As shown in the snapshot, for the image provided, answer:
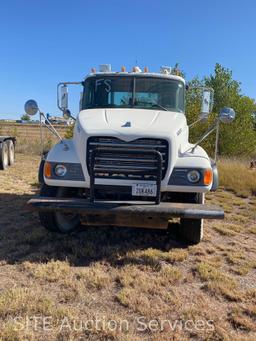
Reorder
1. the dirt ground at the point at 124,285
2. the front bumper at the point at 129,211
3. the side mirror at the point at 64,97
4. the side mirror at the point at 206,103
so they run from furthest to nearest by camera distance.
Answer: the side mirror at the point at 64,97, the side mirror at the point at 206,103, the front bumper at the point at 129,211, the dirt ground at the point at 124,285

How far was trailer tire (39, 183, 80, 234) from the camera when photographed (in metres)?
4.76

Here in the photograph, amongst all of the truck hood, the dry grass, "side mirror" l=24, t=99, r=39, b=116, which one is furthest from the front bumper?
the dry grass

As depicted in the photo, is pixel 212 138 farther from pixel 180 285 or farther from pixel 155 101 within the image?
pixel 180 285

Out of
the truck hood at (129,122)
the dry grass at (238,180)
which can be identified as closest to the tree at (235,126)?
the dry grass at (238,180)

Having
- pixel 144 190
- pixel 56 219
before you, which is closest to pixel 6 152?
pixel 56 219

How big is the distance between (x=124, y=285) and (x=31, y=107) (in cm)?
316

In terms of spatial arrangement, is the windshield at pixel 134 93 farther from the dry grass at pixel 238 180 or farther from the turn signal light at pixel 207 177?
the dry grass at pixel 238 180

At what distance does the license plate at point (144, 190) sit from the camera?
4.28 metres

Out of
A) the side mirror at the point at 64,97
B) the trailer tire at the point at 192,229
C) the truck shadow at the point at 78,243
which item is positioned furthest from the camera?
the side mirror at the point at 64,97

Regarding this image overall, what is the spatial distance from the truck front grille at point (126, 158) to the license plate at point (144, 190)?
0.10 meters

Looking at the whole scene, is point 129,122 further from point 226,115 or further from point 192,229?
point 192,229

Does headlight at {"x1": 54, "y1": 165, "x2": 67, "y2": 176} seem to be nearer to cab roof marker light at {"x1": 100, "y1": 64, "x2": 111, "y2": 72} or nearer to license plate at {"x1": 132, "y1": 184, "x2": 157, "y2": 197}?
license plate at {"x1": 132, "y1": 184, "x2": 157, "y2": 197}

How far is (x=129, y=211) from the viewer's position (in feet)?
13.3

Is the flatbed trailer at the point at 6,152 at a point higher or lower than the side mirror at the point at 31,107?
lower
